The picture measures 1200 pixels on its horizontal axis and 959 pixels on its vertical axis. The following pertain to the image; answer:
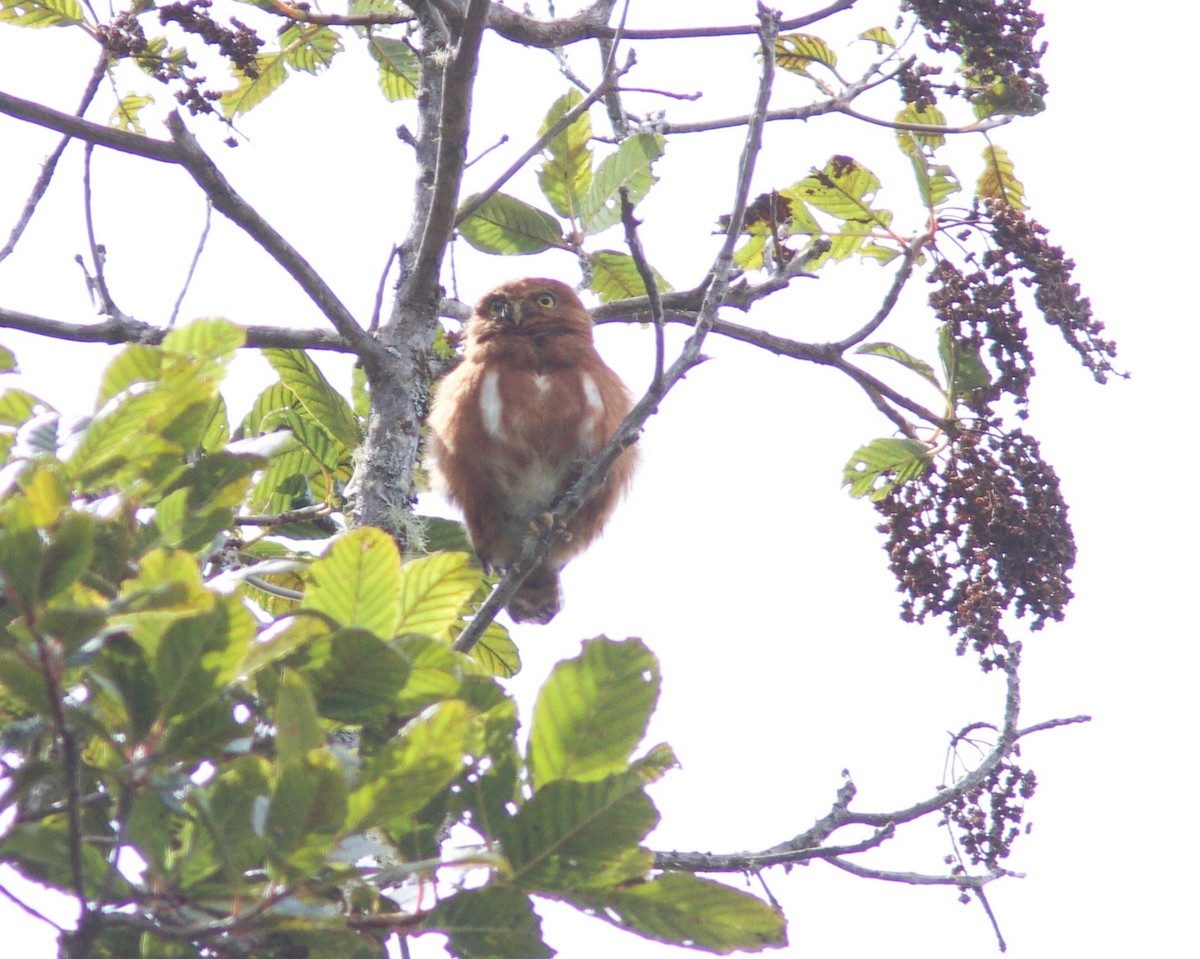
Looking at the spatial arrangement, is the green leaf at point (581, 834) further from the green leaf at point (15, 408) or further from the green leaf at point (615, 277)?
the green leaf at point (615, 277)

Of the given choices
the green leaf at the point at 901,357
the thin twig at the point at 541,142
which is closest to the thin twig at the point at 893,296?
the green leaf at the point at 901,357

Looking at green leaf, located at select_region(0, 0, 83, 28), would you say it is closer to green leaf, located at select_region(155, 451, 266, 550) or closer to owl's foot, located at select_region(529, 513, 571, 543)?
owl's foot, located at select_region(529, 513, 571, 543)

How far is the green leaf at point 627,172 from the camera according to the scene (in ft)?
15.3

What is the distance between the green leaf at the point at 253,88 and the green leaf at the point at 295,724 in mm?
4007

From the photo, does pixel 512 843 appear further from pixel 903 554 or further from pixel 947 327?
pixel 947 327

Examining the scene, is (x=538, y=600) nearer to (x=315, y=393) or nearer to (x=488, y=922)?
(x=315, y=393)

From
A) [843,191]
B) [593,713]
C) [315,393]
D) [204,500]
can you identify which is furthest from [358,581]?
[843,191]

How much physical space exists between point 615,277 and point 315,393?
1364 mm

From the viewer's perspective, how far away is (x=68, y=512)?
1706 mm

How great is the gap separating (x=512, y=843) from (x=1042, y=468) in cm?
259

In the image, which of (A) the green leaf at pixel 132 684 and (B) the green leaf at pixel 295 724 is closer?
(B) the green leaf at pixel 295 724

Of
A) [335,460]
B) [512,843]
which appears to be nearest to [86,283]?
[335,460]

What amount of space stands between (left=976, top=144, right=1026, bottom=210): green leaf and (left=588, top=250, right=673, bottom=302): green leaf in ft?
3.91

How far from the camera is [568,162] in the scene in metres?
4.68
